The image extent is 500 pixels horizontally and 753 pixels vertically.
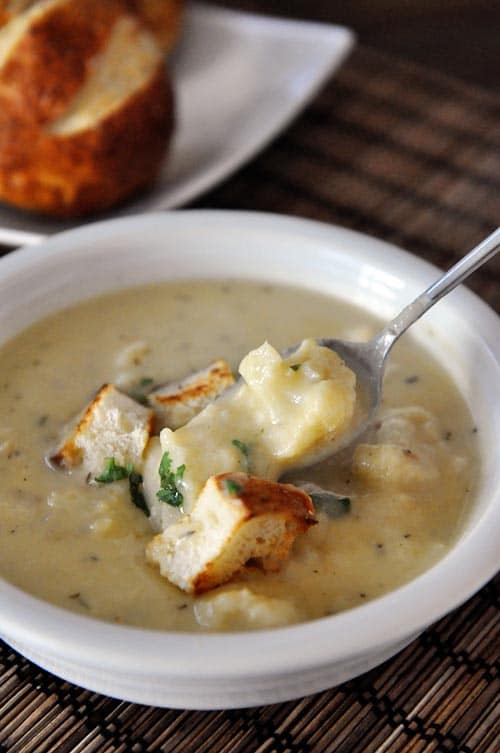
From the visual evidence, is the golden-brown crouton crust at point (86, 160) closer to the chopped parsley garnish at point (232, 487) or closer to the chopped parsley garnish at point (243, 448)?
the chopped parsley garnish at point (243, 448)

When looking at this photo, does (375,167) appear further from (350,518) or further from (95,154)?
(350,518)

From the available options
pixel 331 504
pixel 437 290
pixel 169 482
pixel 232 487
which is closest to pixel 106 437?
pixel 169 482

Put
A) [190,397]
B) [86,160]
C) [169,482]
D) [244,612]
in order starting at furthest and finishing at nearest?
[86,160] < [190,397] < [169,482] < [244,612]

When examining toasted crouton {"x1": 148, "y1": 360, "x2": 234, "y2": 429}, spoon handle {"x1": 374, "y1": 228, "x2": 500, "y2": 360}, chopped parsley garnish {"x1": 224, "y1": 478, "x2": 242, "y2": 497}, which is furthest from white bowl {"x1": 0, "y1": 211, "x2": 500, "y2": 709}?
toasted crouton {"x1": 148, "y1": 360, "x2": 234, "y2": 429}

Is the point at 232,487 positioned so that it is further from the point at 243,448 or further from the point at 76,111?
the point at 76,111

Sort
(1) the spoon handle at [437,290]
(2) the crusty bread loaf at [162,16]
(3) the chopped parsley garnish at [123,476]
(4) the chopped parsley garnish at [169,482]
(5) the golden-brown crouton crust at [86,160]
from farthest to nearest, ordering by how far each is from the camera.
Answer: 1. (2) the crusty bread loaf at [162,16]
2. (5) the golden-brown crouton crust at [86,160]
3. (1) the spoon handle at [437,290]
4. (3) the chopped parsley garnish at [123,476]
5. (4) the chopped parsley garnish at [169,482]

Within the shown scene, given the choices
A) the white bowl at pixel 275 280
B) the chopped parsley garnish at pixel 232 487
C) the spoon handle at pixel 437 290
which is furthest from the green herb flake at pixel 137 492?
the spoon handle at pixel 437 290

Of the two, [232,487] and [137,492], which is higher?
[232,487]
